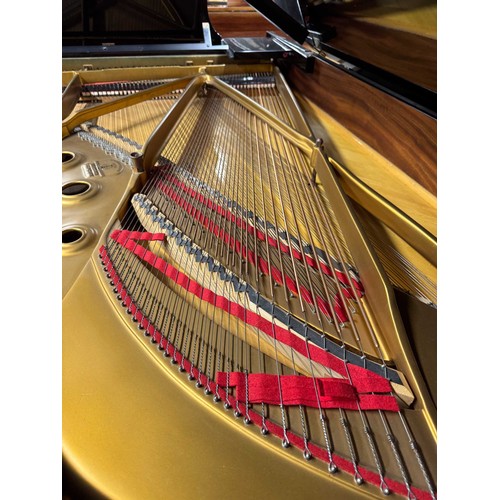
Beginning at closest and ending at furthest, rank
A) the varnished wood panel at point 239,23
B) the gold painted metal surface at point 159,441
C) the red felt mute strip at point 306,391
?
1. the gold painted metal surface at point 159,441
2. the red felt mute strip at point 306,391
3. the varnished wood panel at point 239,23

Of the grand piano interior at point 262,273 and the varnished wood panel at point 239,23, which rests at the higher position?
the varnished wood panel at point 239,23

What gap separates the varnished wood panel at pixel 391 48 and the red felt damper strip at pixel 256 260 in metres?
0.92

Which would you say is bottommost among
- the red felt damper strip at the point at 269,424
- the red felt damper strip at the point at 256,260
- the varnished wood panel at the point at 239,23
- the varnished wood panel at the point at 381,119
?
the red felt damper strip at the point at 269,424

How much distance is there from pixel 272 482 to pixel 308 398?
0.66 ft

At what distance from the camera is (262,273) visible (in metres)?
1.24

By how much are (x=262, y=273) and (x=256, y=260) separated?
0.06 metres

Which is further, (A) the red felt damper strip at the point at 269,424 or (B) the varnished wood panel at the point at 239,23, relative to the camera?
(B) the varnished wood panel at the point at 239,23

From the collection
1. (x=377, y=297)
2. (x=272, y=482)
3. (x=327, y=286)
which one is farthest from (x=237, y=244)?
(x=272, y=482)

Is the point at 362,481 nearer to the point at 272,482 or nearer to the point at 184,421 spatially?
the point at 272,482

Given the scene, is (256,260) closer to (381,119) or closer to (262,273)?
(262,273)

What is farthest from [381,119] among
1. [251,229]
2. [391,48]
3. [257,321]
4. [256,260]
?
[257,321]

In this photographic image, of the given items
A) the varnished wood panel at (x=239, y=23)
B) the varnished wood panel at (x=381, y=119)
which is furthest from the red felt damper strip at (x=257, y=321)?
the varnished wood panel at (x=239, y=23)

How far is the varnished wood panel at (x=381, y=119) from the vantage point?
1533 mm

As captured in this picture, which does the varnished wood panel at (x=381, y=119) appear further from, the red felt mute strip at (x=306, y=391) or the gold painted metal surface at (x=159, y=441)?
the gold painted metal surface at (x=159, y=441)
